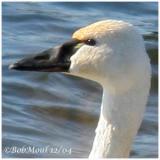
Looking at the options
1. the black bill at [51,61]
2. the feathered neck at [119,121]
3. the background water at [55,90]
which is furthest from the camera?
the background water at [55,90]

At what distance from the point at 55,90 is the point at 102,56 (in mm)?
4617

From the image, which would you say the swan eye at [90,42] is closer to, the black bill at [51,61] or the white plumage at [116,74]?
the white plumage at [116,74]

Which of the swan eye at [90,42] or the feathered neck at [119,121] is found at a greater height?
the swan eye at [90,42]

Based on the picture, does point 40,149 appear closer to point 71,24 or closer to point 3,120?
point 3,120

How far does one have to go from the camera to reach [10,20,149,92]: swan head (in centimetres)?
530

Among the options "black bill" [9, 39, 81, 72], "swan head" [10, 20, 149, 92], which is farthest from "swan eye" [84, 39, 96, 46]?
"black bill" [9, 39, 81, 72]

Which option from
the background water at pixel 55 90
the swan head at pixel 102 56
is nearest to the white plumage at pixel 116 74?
the swan head at pixel 102 56

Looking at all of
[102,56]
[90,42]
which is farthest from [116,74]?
[90,42]

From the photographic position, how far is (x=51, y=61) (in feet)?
18.8

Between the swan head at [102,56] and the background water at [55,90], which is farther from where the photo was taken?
the background water at [55,90]

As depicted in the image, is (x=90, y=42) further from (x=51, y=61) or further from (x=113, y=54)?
(x=51, y=61)

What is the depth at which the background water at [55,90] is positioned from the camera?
8.35m

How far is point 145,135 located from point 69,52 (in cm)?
338

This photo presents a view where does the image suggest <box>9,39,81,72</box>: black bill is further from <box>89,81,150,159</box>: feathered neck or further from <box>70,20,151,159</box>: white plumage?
<box>89,81,150,159</box>: feathered neck
